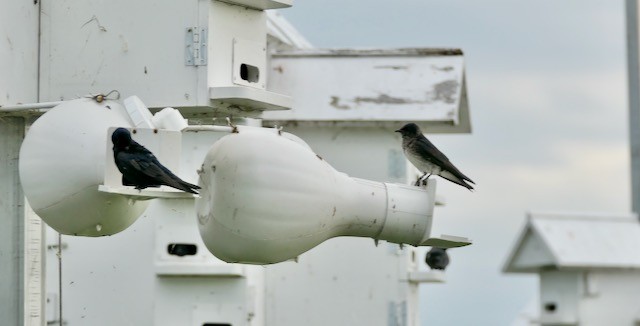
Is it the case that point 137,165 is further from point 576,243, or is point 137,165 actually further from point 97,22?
point 576,243

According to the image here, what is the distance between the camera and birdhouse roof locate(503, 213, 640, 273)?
29031 millimetres

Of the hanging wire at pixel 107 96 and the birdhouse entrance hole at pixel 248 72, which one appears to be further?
the birdhouse entrance hole at pixel 248 72

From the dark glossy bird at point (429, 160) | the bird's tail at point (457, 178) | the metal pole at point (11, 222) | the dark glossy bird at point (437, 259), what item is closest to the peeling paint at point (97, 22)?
the metal pole at point (11, 222)

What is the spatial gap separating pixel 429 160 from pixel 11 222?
2.92 meters

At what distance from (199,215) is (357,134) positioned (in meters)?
6.94

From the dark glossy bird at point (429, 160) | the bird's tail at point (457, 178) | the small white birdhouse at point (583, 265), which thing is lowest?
the small white birdhouse at point (583, 265)

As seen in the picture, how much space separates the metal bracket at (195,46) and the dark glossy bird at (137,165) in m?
1.67

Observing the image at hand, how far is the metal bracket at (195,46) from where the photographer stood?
13.5m

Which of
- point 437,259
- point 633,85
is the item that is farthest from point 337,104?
point 633,85

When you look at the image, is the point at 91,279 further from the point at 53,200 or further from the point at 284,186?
the point at 284,186

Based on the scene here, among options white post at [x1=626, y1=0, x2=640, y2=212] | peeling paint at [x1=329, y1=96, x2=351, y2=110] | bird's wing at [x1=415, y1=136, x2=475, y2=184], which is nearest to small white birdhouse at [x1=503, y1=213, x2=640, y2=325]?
white post at [x1=626, y1=0, x2=640, y2=212]

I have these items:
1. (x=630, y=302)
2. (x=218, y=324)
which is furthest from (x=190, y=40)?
(x=630, y=302)

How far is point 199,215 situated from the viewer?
11.3 m

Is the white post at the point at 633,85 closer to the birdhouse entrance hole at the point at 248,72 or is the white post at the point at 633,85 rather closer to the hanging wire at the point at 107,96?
the birdhouse entrance hole at the point at 248,72
